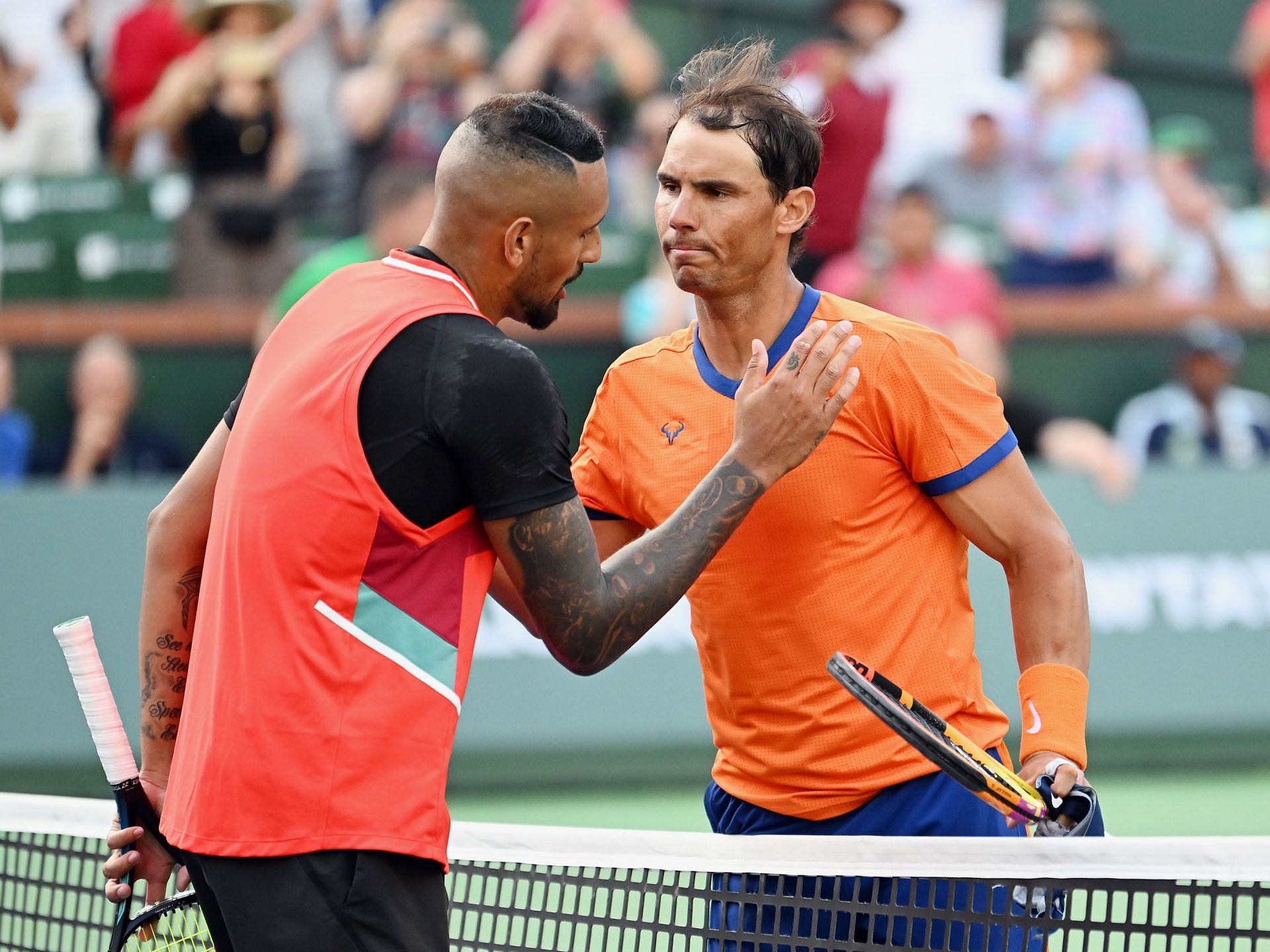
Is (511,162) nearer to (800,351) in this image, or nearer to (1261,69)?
(800,351)

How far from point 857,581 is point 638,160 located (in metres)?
7.08

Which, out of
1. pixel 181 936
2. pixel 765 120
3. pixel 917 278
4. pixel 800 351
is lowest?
pixel 181 936

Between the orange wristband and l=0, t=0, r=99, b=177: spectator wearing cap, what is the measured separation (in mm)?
7942

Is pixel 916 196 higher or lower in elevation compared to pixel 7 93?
lower

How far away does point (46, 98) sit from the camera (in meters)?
9.95

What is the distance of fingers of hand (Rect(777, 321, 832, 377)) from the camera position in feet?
9.07

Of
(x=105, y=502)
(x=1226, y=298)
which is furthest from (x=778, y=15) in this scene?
(x=105, y=502)

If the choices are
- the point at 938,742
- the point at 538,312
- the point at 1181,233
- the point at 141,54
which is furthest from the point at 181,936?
the point at 1181,233

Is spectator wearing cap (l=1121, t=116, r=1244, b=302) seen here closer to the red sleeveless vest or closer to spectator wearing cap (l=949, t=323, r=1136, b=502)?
spectator wearing cap (l=949, t=323, r=1136, b=502)

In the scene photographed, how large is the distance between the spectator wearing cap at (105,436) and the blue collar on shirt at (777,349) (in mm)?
5488

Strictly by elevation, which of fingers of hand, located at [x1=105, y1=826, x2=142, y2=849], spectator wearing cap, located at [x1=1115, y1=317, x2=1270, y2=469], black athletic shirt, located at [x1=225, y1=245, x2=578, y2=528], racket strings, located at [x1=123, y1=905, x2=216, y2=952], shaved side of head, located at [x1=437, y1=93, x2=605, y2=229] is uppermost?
spectator wearing cap, located at [x1=1115, y1=317, x2=1270, y2=469]

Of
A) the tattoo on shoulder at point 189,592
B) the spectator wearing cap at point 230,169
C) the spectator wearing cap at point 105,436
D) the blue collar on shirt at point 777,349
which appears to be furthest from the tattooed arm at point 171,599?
the spectator wearing cap at point 230,169

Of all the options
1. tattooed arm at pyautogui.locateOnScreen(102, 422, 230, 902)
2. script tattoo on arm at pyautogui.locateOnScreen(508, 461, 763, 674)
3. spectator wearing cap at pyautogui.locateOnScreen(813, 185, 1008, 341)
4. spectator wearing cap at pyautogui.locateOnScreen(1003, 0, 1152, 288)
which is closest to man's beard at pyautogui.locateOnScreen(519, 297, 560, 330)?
→ script tattoo on arm at pyautogui.locateOnScreen(508, 461, 763, 674)

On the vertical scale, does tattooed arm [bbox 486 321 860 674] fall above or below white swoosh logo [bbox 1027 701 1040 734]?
above
